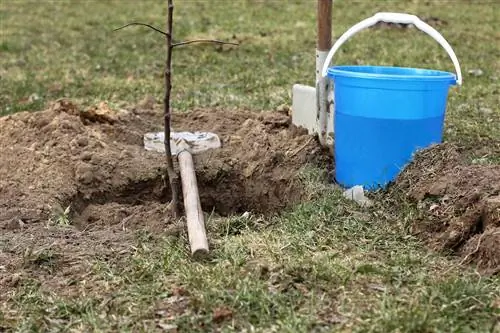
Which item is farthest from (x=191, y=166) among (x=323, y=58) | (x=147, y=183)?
(x=323, y=58)

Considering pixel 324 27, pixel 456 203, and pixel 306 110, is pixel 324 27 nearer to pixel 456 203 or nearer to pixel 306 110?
pixel 306 110

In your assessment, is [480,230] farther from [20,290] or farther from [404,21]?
[20,290]

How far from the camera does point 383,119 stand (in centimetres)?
374

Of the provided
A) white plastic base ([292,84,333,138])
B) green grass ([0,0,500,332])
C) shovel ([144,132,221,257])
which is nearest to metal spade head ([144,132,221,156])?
shovel ([144,132,221,257])

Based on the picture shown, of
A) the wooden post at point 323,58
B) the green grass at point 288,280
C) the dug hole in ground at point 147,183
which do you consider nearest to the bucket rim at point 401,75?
the wooden post at point 323,58

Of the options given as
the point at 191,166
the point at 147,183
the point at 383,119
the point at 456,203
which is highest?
the point at 383,119

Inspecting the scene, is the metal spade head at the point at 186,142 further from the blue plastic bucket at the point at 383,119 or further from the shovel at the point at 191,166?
the blue plastic bucket at the point at 383,119

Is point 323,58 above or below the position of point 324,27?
below

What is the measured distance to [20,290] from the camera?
2896 mm

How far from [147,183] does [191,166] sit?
34 centimetres

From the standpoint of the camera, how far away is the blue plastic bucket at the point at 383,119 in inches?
145

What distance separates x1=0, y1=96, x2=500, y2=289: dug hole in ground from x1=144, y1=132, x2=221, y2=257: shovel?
0.08 m

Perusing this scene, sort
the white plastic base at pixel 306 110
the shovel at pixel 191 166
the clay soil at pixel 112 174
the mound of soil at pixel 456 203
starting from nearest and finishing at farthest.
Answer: the mound of soil at pixel 456 203
the shovel at pixel 191 166
the clay soil at pixel 112 174
the white plastic base at pixel 306 110

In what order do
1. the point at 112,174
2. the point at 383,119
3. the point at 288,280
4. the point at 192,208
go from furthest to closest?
the point at 112,174 → the point at 383,119 → the point at 192,208 → the point at 288,280
